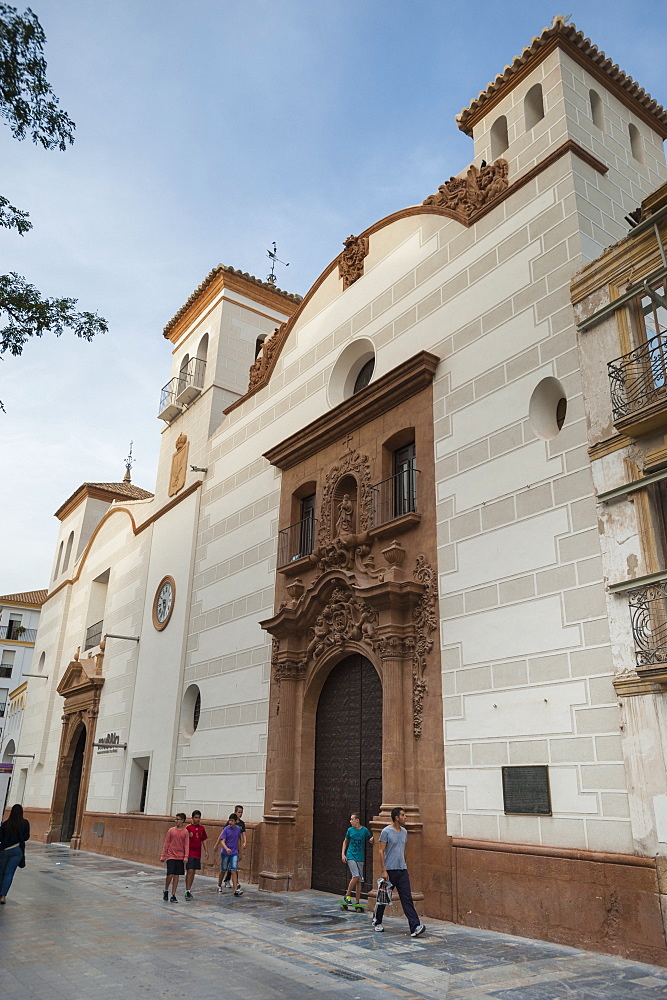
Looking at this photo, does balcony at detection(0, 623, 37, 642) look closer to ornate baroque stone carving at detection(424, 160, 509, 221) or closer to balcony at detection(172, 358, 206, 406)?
balcony at detection(172, 358, 206, 406)

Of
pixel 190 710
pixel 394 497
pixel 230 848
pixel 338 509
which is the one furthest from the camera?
pixel 190 710

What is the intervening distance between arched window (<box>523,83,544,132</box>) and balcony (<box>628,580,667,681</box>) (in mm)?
8238

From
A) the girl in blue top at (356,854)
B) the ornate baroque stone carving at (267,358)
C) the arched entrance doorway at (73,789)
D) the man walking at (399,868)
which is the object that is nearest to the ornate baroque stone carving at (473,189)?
the ornate baroque stone carving at (267,358)

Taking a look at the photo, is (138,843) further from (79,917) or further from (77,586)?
(77,586)

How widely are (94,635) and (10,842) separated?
16360 millimetres

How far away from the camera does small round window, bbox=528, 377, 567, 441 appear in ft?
34.4

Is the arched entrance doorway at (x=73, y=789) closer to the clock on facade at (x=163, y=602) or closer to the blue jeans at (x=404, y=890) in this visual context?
the clock on facade at (x=163, y=602)

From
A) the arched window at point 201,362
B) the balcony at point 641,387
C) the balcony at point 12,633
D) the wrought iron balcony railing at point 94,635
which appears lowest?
the balcony at point 641,387

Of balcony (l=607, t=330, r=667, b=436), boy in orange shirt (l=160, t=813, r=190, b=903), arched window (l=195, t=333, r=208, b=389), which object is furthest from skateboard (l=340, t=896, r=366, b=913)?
arched window (l=195, t=333, r=208, b=389)

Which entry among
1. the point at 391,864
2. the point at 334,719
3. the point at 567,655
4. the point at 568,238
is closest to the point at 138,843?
the point at 334,719

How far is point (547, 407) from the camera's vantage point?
1068cm

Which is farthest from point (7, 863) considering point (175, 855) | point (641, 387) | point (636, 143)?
point (636, 143)

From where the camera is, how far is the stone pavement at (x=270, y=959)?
6496 millimetres

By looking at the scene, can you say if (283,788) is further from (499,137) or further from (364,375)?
(499,137)
